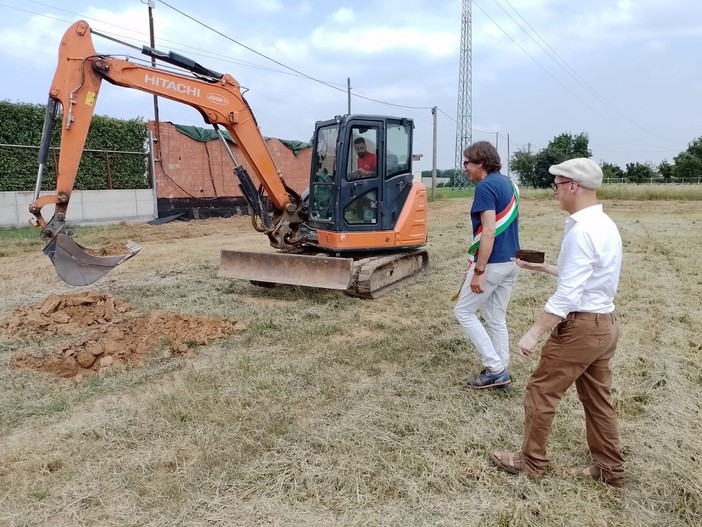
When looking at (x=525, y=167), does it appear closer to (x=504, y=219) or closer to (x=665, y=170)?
(x=665, y=170)

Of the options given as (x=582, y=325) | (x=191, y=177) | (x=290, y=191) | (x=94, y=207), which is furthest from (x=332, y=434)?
(x=191, y=177)

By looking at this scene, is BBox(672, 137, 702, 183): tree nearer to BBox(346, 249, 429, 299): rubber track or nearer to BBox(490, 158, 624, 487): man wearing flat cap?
BBox(346, 249, 429, 299): rubber track

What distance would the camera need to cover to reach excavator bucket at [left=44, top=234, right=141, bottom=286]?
529cm

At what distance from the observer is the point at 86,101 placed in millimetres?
5441

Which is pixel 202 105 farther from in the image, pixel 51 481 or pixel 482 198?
pixel 51 481

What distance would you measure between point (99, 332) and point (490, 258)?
3.74 m

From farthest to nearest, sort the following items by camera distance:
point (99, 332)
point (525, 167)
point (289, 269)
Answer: point (525, 167) < point (289, 269) < point (99, 332)

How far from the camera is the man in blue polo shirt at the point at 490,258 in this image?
3.71 m

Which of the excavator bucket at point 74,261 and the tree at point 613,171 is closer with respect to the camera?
the excavator bucket at point 74,261

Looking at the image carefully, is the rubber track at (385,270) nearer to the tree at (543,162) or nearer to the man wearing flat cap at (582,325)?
the man wearing flat cap at (582,325)

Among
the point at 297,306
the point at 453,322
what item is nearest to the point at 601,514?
the point at 453,322

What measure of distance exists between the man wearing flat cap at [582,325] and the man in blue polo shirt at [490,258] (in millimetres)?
1056

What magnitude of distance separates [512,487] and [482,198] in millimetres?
1886

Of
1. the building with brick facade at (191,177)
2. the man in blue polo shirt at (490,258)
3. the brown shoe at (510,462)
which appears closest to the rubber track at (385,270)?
the man in blue polo shirt at (490,258)
